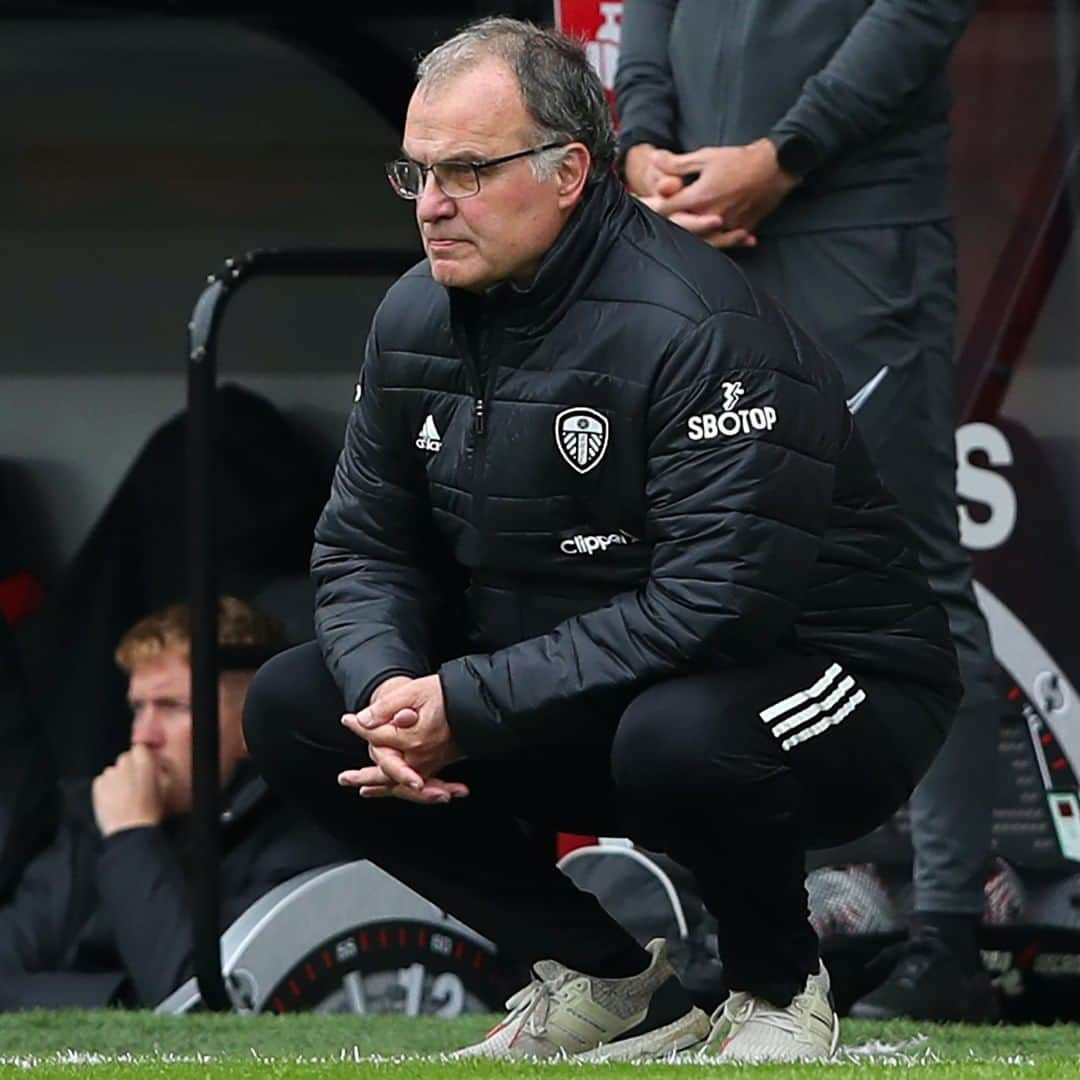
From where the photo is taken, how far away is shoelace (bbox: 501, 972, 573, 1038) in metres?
3.58

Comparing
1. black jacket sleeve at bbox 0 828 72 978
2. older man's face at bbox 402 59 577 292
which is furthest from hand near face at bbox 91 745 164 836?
older man's face at bbox 402 59 577 292

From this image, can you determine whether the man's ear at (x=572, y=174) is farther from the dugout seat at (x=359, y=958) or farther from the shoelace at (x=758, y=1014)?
the dugout seat at (x=359, y=958)

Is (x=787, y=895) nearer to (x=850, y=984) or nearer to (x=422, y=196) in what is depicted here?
(x=422, y=196)

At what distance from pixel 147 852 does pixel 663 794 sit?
2232 mm

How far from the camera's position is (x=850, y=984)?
4.69 m

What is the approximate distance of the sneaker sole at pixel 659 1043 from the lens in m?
3.53

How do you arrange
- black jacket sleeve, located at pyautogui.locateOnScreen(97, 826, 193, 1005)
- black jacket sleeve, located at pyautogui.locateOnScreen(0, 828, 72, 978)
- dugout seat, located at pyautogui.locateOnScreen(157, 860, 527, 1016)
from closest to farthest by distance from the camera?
dugout seat, located at pyautogui.locateOnScreen(157, 860, 527, 1016) < black jacket sleeve, located at pyautogui.locateOnScreen(97, 826, 193, 1005) < black jacket sleeve, located at pyautogui.locateOnScreen(0, 828, 72, 978)

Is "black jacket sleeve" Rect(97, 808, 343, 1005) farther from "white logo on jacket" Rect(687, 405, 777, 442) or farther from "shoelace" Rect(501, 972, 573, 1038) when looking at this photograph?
"white logo on jacket" Rect(687, 405, 777, 442)

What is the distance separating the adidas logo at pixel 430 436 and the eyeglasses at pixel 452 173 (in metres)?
0.28

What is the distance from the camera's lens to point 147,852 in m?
5.31

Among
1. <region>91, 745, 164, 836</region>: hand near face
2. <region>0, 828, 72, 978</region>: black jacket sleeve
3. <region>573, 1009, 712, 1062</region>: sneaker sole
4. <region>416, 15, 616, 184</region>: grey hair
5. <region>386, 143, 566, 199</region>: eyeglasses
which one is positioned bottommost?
<region>0, 828, 72, 978</region>: black jacket sleeve

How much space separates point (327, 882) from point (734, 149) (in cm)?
155

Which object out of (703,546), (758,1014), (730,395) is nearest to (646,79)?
(730,395)

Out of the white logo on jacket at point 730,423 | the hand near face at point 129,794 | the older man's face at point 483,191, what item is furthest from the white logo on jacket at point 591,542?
the hand near face at point 129,794
